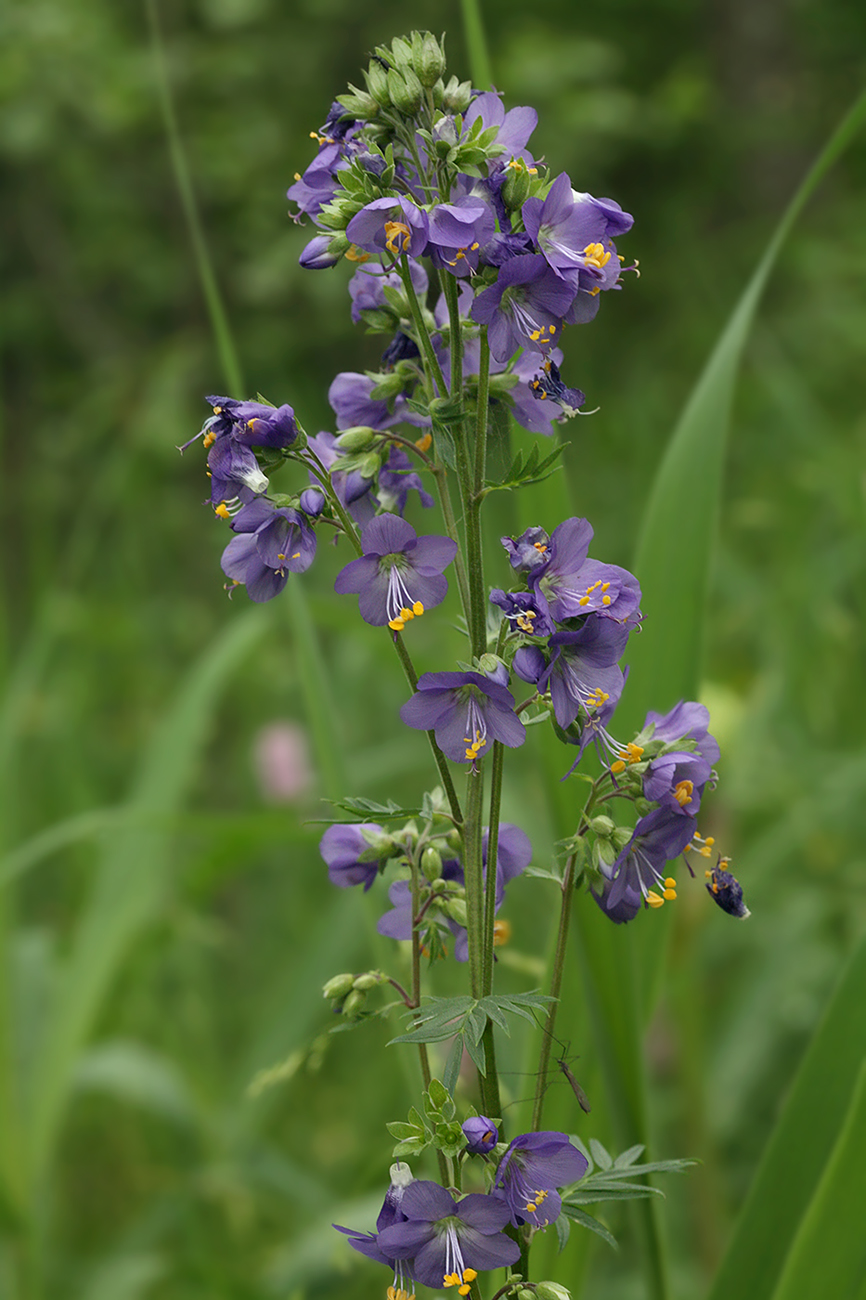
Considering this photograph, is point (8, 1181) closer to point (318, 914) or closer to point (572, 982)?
point (572, 982)

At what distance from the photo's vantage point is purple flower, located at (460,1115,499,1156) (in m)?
0.75

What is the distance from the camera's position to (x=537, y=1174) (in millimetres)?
774

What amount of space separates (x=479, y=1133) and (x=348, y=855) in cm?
26

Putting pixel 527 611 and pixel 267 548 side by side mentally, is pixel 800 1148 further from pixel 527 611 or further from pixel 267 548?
pixel 267 548

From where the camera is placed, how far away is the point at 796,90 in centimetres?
496

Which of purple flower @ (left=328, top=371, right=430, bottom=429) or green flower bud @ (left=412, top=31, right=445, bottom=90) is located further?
purple flower @ (left=328, top=371, right=430, bottom=429)

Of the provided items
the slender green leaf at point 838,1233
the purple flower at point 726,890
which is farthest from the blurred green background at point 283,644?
the purple flower at point 726,890

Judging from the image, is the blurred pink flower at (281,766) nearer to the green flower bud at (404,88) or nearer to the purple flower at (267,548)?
the purple flower at (267,548)

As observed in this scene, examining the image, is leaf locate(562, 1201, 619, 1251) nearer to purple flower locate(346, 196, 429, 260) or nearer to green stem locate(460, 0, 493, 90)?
purple flower locate(346, 196, 429, 260)

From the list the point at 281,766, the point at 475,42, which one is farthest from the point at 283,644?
the point at 475,42

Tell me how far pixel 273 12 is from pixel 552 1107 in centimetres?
431

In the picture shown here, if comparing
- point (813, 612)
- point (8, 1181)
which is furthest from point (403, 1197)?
point (813, 612)

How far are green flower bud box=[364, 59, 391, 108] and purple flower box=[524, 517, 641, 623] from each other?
1.08 ft

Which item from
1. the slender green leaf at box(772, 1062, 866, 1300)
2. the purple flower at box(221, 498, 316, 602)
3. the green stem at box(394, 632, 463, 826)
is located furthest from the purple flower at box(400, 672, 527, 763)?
the slender green leaf at box(772, 1062, 866, 1300)
